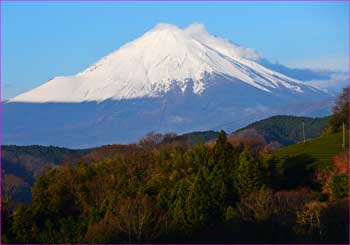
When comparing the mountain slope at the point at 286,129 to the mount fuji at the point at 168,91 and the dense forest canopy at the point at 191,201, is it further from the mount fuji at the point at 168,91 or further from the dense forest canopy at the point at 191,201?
the mount fuji at the point at 168,91

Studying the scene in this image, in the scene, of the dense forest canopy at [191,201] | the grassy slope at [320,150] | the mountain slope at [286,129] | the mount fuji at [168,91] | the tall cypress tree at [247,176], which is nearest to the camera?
the dense forest canopy at [191,201]

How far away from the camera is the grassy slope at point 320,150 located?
40.1 m

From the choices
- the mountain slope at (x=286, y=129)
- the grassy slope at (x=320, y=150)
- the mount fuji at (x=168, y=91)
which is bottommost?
the grassy slope at (x=320, y=150)

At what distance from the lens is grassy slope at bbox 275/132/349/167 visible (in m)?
40.1

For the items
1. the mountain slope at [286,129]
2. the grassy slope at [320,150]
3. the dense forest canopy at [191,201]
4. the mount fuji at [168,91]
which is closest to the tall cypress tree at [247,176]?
the dense forest canopy at [191,201]

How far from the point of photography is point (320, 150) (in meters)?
43.3

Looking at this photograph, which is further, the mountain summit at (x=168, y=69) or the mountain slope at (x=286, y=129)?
the mountain summit at (x=168, y=69)

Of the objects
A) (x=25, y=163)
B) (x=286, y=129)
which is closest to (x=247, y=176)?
(x=25, y=163)

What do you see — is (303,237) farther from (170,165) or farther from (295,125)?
(295,125)

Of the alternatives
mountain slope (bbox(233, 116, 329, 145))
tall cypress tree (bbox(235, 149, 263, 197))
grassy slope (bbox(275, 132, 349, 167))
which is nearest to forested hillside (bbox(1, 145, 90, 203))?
mountain slope (bbox(233, 116, 329, 145))

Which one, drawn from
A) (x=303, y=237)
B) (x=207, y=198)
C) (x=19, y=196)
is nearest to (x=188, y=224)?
(x=207, y=198)

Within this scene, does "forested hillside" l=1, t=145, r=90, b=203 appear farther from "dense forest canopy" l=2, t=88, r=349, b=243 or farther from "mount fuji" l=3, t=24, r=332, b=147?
"mount fuji" l=3, t=24, r=332, b=147

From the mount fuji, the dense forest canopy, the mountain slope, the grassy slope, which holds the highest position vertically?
the mount fuji

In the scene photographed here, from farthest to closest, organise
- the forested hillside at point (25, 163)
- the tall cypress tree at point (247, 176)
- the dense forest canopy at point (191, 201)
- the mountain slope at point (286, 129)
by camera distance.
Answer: the mountain slope at point (286, 129) → the forested hillside at point (25, 163) → the tall cypress tree at point (247, 176) → the dense forest canopy at point (191, 201)
